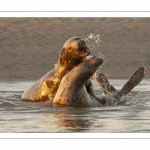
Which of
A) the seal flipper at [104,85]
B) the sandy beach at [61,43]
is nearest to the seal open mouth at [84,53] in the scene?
the seal flipper at [104,85]

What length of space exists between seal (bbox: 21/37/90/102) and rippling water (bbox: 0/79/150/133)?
248mm

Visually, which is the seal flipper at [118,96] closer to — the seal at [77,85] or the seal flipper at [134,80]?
A: the seal flipper at [134,80]

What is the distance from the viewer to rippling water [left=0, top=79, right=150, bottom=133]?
381 inches

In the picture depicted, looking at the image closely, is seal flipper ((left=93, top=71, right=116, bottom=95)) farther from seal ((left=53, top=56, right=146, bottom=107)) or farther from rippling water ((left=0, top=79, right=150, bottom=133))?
seal ((left=53, top=56, right=146, bottom=107))

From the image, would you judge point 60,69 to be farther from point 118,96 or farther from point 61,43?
point 61,43

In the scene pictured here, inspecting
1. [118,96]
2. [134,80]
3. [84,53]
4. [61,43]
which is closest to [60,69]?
[84,53]

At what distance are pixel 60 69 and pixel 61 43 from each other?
12.8 m

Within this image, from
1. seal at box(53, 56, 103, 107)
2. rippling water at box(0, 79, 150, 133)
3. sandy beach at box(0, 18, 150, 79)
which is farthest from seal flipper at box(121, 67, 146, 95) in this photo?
sandy beach at box(0, 18, 150, 79)

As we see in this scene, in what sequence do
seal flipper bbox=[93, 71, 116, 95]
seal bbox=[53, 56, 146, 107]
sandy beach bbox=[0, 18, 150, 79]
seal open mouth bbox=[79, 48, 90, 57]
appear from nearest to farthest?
seal bbox=[53, 56, 146, 107]
seal open mouth bbox=[79, 48, 90, 57]
seal flipper bbox=[93, 71, 116, 95]
sandy beach bbox=[0, 18, 150, 79]

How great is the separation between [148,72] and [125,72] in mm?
788
